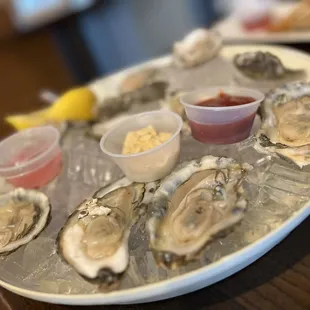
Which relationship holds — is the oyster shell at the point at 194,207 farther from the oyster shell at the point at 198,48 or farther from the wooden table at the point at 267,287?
the oyster shell at the point at 198,48

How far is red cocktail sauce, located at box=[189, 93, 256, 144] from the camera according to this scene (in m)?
0.73

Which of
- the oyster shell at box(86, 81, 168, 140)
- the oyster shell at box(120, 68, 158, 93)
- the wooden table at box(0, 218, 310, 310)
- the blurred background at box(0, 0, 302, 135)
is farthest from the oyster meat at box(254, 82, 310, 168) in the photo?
the blurred background at box(0, 0, 302, 135)

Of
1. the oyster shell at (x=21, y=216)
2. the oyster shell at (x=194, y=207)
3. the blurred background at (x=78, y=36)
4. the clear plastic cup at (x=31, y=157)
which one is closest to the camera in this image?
the oyster shell at (x=194, y=207)

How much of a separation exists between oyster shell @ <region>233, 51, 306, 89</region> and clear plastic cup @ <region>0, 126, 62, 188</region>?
1.33 ft

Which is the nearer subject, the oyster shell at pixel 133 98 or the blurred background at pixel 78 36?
the oyster shell at pixel 133 98

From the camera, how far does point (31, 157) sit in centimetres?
88

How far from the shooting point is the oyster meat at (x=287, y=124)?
64cm

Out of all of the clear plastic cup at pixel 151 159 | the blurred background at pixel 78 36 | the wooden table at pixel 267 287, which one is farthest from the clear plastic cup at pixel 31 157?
the blurred background at pixel 78 36

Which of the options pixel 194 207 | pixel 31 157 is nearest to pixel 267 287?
pixel 194 207

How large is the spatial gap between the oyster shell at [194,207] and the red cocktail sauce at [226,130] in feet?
0.31

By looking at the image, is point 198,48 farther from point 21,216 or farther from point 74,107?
point 21,216

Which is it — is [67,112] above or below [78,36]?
above

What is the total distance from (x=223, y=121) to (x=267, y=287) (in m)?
0.27

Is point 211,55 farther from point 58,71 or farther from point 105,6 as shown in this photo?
point 105,6
